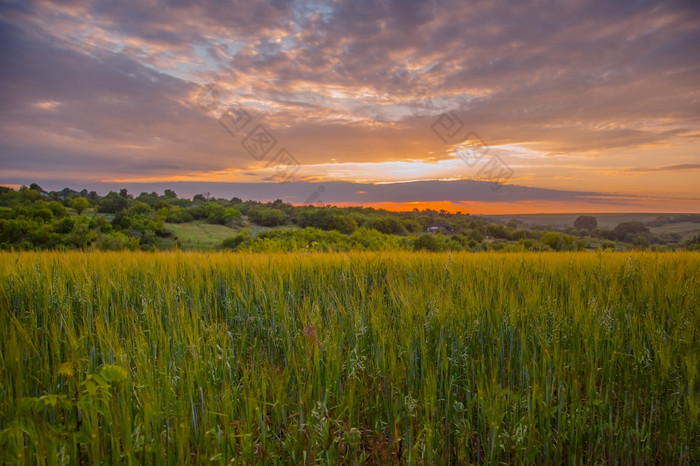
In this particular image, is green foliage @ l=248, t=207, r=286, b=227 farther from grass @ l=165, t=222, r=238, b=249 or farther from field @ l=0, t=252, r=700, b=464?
field @ l=0, t=252, r=700, b=464

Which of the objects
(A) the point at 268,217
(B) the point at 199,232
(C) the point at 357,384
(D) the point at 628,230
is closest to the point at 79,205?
(B) the point at 199,232

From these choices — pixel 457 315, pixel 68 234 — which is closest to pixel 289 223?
pixel 68 234

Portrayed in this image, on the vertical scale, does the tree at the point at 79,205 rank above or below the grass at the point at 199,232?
above

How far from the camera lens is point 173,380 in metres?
→ 2.29

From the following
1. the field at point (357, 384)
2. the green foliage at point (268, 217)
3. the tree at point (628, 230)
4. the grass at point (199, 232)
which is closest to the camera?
the field at point (357, 384)

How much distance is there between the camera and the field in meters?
1.86

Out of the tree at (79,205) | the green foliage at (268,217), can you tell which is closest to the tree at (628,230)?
the green foliage at (268,217)

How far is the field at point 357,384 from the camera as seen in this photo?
73.3 inches

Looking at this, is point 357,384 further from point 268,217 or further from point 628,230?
point 268,217

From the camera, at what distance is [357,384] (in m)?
2.45

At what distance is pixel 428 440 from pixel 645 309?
314 centimetres

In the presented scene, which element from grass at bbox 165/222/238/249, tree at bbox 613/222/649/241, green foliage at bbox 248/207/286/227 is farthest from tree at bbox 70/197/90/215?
tree at bbox 613/222/649/241

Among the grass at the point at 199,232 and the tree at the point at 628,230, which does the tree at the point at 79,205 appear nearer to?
the grass at the point at 199,232

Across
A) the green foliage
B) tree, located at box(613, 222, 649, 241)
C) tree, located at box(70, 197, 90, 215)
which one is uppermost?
tree, located at box(70, 197, 90, 215)
